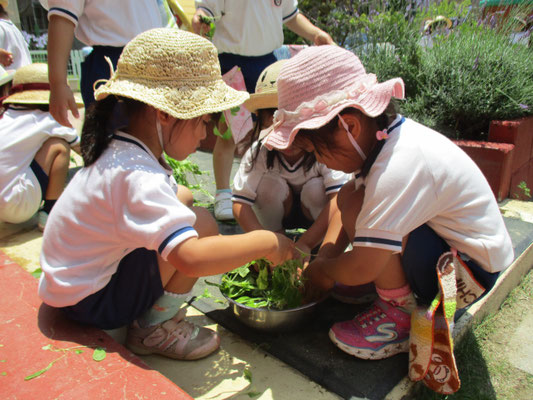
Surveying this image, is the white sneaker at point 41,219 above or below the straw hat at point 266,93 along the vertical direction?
below

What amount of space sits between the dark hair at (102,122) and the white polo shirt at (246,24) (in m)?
1.72

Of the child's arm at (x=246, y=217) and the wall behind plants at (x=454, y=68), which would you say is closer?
the child's arm at (x=246, y=217)

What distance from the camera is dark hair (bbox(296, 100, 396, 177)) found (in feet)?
5.23

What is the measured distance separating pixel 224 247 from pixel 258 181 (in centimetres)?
107

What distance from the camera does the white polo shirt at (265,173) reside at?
8.07ft

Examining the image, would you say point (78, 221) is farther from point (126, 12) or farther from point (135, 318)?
point (126, 12)

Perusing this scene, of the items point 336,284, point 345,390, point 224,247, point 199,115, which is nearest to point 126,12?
point 199,115

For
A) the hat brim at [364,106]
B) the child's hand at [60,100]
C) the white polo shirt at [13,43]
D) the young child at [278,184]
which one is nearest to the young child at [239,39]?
the young child at [278,184]

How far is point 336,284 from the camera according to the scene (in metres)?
2.10

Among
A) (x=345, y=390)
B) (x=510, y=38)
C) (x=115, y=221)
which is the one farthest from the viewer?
(x=510, y=38)

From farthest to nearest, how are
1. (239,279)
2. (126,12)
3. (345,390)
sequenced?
(126,12)
(239,279)
(345,390)

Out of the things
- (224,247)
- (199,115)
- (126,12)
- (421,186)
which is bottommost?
(224,247)

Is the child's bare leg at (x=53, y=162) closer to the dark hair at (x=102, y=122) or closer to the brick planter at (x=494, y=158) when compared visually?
the dark hair at (x=102, y=122)

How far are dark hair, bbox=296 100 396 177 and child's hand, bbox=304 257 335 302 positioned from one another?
43cm
